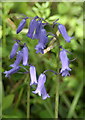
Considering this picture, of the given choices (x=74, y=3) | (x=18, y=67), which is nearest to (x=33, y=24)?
(x=18, y=67)

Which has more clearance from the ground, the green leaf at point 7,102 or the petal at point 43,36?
the petal at point 43,36

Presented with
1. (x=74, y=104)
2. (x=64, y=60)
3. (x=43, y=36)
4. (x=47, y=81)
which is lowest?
(x=74, y=104)

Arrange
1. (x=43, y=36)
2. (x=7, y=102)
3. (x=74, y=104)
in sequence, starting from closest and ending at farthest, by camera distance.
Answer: (x=43, y=36) < (x=7, y=102) < (x=74, y=104)

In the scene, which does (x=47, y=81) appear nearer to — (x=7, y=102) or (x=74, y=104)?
(x=74, y=104)

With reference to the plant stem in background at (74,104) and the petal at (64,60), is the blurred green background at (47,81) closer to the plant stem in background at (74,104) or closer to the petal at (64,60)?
the plant stem in background at (74,104)

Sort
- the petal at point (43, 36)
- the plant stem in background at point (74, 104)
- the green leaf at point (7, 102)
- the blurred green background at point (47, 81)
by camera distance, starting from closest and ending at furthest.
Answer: the petal at point (43, 36) < the green leaf at point (7, 102) < the blurred green background at point (47, 81) < the plant stem in background at point (74, 104)

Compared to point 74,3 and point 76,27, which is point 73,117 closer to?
point 76,27

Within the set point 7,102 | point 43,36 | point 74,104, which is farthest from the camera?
point 74,104

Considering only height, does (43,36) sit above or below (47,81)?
above

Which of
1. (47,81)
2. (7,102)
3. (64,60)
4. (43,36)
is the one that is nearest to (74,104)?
(47,81)

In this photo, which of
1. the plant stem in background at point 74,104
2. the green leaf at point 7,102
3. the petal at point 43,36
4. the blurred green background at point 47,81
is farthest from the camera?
the plant stem in background at point 74,104

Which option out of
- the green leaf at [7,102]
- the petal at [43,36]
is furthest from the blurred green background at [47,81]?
the petal at [43,36]

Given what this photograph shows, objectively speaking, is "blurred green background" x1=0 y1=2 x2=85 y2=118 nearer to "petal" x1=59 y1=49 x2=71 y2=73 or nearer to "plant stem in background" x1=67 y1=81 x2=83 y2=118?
"plant stem in background" x1=67 y1=81 x2=83 y2=118
